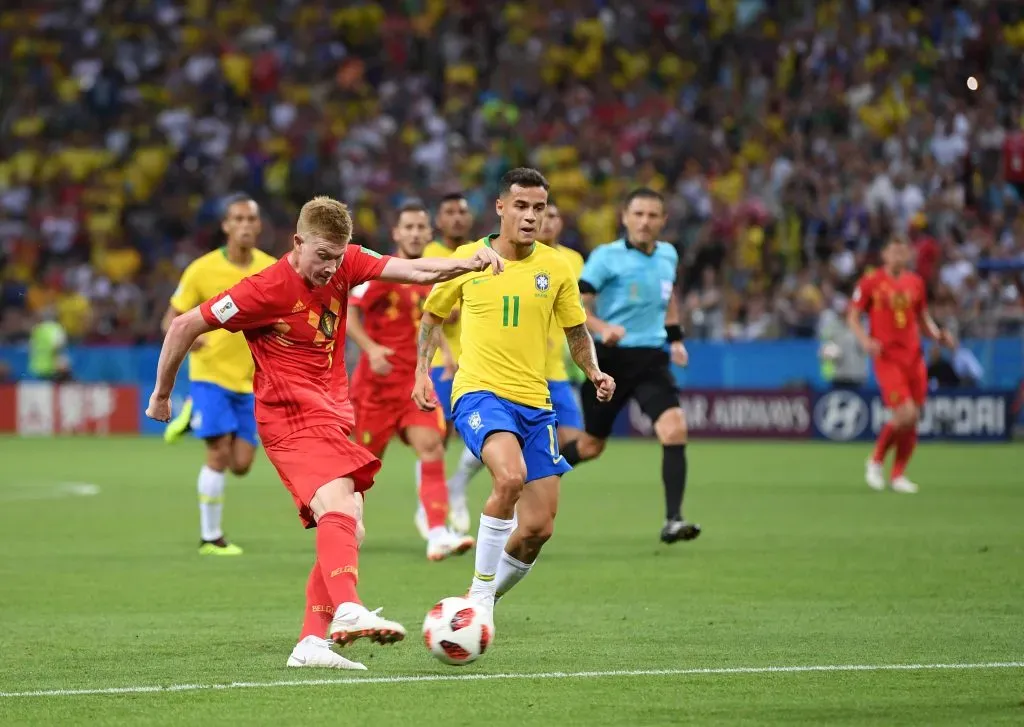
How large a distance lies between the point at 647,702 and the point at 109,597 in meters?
4.74

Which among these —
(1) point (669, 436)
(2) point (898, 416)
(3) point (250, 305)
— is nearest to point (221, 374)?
(1) point (669, 436)

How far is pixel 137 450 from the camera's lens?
2598cm

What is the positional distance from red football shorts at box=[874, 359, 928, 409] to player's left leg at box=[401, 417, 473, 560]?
263 inches

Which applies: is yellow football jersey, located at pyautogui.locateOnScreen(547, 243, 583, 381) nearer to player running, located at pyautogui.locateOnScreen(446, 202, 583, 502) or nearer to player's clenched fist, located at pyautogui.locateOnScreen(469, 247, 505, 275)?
player running, located at pyautogui.locateOnScreen(446, 202, 583, 502)

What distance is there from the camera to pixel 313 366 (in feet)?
24.9

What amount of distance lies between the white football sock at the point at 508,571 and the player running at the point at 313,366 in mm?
1162

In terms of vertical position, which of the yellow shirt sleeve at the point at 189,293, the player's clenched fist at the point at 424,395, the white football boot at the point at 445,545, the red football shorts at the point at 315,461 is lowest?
the white football boot at the point at 445,545

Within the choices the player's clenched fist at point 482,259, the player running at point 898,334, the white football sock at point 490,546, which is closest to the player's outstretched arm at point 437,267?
the player's clenched fist at point 482,259

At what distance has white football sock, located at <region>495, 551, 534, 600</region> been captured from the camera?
28.1 ft

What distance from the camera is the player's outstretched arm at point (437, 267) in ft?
23.6

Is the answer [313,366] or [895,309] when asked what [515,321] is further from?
[895,309]

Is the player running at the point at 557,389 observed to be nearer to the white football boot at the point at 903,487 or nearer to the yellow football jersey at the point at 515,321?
the yellow football jersey at the point at 515,321

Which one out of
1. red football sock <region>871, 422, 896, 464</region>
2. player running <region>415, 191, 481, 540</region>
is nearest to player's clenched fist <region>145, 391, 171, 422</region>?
player running <region>415, 191, 481, 540</region>

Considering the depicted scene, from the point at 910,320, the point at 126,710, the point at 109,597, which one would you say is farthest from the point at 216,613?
the point at 910,320
